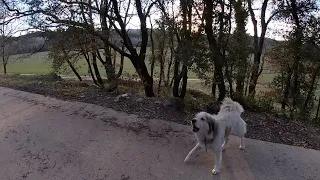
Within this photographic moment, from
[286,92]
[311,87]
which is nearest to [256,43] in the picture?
[286,92]

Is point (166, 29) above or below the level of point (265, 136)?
above

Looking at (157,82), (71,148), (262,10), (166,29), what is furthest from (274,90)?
(71,148)

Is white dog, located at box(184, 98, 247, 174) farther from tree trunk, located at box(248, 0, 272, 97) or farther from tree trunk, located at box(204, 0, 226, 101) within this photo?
tree trunk, located at box(248, 0, 272, 97)

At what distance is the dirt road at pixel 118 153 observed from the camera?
5230mm

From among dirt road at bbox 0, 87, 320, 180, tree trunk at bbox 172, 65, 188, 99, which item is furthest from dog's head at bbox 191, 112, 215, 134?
tree trunk at bbox 172, 65, 188, 99

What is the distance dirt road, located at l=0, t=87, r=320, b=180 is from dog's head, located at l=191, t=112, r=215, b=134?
70 cm

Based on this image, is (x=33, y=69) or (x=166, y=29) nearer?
(x=166, y=29)

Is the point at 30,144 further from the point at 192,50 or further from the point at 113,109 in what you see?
the point at 192,50

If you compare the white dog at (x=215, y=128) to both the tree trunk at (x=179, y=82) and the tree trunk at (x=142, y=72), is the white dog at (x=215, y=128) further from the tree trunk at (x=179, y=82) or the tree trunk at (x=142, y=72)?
the tree trunk at (x=142, y=72)

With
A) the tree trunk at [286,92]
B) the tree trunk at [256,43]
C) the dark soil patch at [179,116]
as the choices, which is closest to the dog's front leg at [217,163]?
the dark soil patch at [179,116]

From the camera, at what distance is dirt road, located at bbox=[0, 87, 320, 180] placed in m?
5.23

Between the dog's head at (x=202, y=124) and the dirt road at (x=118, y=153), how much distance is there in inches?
27.5

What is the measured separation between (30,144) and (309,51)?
8.95 m

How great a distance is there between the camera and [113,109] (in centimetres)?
820
